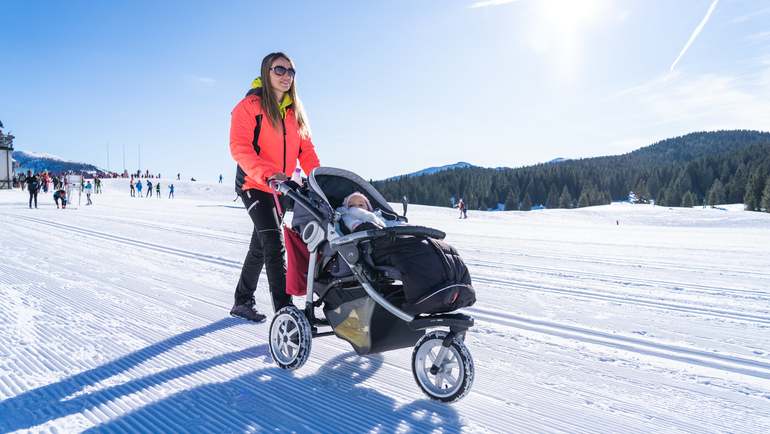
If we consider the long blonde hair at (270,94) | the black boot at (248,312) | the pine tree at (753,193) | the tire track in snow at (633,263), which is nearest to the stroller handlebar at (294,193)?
the long blonde hair at (270,94)

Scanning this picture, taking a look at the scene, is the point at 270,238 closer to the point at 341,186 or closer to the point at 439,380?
the point at 341,186

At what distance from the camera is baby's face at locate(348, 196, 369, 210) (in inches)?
130

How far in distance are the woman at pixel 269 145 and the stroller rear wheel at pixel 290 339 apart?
1.70ft

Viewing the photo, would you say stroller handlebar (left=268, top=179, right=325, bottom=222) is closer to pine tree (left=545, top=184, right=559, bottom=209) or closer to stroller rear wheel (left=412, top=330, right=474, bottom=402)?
stroller rear wheel (left=412, top=330, right=474, bottom=402)

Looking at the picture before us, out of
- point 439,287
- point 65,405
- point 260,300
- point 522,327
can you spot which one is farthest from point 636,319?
point 65,405

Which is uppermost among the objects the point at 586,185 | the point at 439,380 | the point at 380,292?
the point at 586,185

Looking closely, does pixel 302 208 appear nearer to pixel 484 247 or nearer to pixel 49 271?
pixel 49 271

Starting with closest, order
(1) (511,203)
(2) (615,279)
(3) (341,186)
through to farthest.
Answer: (3) (341,186), (2) (615,279), (1) (511,203)

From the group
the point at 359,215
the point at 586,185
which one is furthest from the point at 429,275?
the point at 586,185

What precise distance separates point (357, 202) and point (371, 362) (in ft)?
3.67

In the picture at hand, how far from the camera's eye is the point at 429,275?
2502 mm

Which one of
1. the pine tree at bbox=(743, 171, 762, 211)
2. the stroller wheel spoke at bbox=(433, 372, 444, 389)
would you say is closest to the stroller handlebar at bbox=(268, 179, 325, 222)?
the stroller wheel spoke at bbox=(433, 372, 444, 389)

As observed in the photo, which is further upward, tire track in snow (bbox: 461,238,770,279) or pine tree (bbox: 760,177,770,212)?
pine tree (bbox: 760,177,770,212)

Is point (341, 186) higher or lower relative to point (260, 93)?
lower
